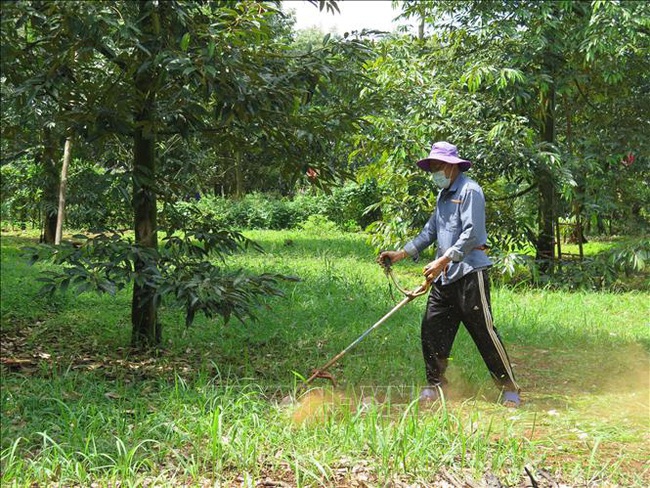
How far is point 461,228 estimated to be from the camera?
4680 millimetres

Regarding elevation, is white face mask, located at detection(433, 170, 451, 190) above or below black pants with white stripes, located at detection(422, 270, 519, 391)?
above

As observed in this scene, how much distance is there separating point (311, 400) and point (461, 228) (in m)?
1.51

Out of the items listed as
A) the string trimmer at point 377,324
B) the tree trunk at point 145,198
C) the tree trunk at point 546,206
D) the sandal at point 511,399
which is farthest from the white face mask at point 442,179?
the tree trunk at point 546,206

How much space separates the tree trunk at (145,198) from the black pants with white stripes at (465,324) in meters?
1.89

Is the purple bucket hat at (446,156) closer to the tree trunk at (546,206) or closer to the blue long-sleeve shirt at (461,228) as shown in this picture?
the blue long-sleeve shirt at (461,228)

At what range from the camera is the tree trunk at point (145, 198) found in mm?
4492

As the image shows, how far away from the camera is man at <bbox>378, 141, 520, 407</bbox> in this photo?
4566 mm

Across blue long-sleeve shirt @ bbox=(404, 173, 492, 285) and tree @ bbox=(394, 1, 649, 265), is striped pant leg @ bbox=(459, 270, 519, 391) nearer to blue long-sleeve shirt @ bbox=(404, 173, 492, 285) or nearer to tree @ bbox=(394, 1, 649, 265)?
blue long-sleeve shirt @ bbox=(404, 173, 492, 285)

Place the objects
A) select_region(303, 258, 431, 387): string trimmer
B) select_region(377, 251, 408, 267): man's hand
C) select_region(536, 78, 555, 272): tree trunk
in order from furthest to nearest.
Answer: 1. select_region(536, 78, 555, 272): tree trunk
2. select_region(377, 251, 408, 267): man's hand
3. select_region(303, 258, 431, 387): string trimmer

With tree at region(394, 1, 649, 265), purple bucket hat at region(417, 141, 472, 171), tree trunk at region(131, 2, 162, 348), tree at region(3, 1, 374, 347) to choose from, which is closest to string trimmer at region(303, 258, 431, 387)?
tree at region(3, 1, 374, 347)

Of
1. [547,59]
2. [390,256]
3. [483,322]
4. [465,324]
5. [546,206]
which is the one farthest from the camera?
[546,206]

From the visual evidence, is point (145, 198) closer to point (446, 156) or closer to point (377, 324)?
point (377, 324)

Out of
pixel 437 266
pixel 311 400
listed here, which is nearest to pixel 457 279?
pixel 437 266

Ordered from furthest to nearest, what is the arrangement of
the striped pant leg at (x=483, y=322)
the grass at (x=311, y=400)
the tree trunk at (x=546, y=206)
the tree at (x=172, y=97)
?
the tree trunk at (x=546, y=206) < the striped pant leg at (x=483, y=322) < the tree at (x=172, y=97) < the grass at (x=311, y=400)
